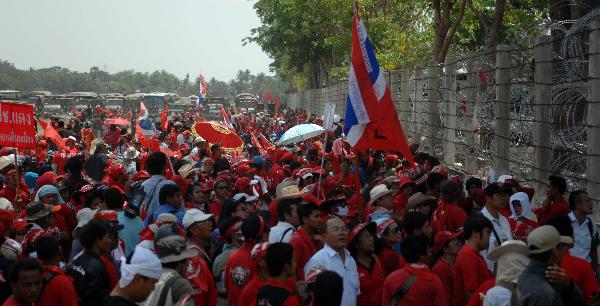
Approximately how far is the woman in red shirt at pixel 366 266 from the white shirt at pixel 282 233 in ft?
2.76

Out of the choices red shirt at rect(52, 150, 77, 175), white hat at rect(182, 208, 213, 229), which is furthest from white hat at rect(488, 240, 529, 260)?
red shirt at rect(52, 150, 77, 175)

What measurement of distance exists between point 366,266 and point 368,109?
2858 millimetres

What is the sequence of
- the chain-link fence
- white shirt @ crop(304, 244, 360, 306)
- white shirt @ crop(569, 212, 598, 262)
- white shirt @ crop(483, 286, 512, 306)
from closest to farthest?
1. white shirt @ crop(483, 286, 512, 306)
2. white shirt @ crop(304, 244, 360, 306)
3. white shirt @ crop(569, 212, 598, 262)
4. the chain-link fence

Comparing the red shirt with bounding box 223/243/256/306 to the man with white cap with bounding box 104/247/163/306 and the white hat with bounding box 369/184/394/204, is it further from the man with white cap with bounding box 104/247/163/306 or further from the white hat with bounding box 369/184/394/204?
the white hat with bounding box 369/184/394/204

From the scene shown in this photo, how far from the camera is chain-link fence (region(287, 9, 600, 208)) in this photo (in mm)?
9531

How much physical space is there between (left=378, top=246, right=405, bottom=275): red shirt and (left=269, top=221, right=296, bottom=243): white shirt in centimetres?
79

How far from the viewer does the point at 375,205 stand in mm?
8672

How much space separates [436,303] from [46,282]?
2505 millimetres

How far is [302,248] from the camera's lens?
23.5ft

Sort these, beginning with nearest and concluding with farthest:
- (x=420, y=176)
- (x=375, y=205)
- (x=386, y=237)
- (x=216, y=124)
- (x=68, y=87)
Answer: (x=386, y=237)
(x=375, y=205)
(x=420, y=176)
(x=216, y=124)
(x=68, y=87)

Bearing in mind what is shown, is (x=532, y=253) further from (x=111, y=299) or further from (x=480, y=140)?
(x=480, y=140)

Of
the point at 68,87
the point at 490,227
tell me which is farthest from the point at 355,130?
the point at 68,87

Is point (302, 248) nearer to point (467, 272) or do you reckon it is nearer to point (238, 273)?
point (238, 273)

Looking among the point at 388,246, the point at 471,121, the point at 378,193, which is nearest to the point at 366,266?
the point at 388,246
